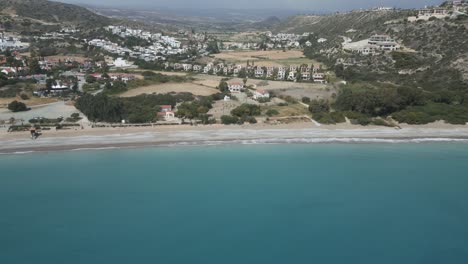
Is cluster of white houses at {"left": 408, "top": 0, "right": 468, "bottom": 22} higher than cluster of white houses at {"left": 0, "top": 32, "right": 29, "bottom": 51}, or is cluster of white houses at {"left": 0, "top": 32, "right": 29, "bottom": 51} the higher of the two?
cluster of white houses at {"left": 408, "top": 0, "right": 468, "bottom": 22}

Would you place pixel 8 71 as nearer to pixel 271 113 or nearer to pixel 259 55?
pixel 271 113

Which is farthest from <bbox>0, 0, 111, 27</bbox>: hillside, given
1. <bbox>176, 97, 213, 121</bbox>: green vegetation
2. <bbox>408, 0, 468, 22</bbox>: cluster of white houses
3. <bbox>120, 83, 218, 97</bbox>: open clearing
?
<bbox>408, 0, 468, 22</bbox>: cluster of white houses

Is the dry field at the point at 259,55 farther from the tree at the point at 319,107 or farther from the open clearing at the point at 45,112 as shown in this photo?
the open clearing at the point at 45,112

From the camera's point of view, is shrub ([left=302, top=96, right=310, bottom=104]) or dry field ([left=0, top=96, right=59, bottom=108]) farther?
shrub ([left=302, top=96, right=310, bottom=104])

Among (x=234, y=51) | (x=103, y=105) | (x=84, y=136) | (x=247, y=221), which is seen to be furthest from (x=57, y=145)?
(x=234, y=51)

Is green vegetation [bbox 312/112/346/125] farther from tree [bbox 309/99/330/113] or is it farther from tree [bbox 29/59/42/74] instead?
tree [bbox 29/59/42/74]

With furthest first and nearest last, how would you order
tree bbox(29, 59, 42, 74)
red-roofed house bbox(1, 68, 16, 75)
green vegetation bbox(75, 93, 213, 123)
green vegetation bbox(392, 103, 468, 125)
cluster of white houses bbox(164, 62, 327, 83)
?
cluster of white houses bbox(164, 62, 327, 83) → tree bbox(29, 59, 42, 74) → red-roofed house bbox(1, 68, 16, 75) → green vegetation bbox(392, 103, 468, 125) → green vegetation bbox(75, 93, 213, 123)

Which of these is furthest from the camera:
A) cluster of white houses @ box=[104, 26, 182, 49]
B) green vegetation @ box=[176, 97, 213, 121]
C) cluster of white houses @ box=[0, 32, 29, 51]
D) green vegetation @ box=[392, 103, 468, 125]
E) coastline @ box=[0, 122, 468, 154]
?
cluster of white houses @ box=[104, 26, 182, 49]
